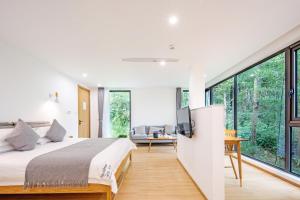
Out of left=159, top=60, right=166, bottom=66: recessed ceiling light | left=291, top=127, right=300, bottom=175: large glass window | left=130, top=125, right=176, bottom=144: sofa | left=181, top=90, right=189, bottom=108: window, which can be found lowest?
left=130, top=125, right=176, bottom=144: sofa

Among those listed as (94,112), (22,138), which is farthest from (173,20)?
(94,112)

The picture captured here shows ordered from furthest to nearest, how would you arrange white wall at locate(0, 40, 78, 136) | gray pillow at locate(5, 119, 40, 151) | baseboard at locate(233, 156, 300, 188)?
white wall at locate(0, 40, 78, 136), baseboard at locate(233, 156, 300, 188), gray pillow at locate(5, 119, 40, 151)

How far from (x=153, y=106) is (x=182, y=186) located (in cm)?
506

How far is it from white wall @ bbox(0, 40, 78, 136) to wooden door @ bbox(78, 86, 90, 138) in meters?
1.29

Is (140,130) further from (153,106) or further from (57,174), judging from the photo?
(57,174)

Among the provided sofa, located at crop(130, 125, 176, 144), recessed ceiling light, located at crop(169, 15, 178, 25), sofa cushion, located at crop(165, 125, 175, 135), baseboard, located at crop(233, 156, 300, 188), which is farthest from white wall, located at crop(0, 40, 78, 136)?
baseboard, located at crop(233, 156, 300, 188)

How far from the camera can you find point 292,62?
3.04m

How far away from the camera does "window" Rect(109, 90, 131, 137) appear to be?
7824 millimetres

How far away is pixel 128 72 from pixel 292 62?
368 centimetres

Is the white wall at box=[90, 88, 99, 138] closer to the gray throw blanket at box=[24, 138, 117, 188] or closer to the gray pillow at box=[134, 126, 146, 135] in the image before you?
the gray pillow at box=[134, 126, 146, 135]

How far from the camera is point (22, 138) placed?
9.02ft

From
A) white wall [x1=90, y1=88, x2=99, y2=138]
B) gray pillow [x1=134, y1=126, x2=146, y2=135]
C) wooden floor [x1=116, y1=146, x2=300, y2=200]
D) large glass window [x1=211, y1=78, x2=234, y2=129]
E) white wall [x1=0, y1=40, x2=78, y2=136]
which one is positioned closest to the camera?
wooden floor [x1=116, y1=146, x2=300, y2=200]

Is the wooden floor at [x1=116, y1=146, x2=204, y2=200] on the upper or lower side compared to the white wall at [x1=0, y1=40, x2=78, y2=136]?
lower

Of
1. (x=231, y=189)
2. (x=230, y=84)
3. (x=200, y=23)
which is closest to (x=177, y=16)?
(x=200, y=23)
